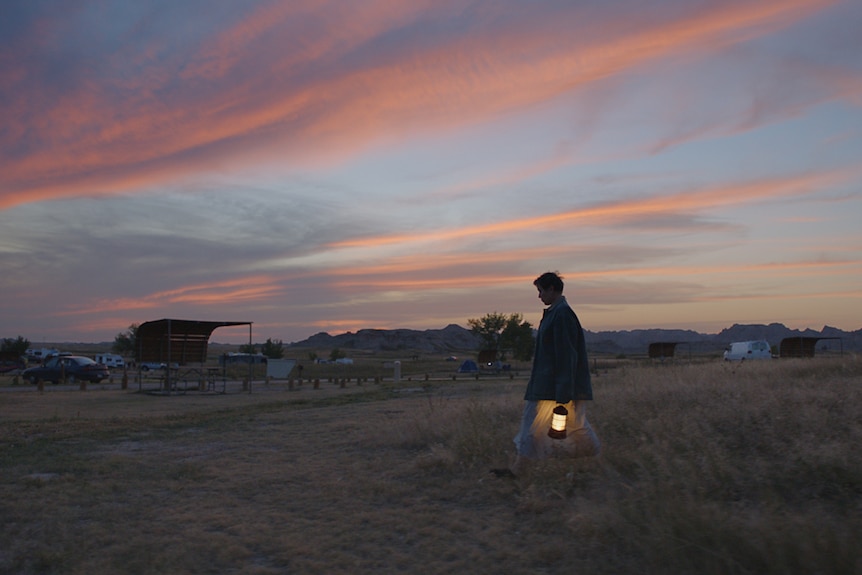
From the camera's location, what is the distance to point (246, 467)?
8.39 meters

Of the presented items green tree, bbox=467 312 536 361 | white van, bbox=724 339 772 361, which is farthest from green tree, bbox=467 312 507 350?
white van, bbox=724 339 772 361

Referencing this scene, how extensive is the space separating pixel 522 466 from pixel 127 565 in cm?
346

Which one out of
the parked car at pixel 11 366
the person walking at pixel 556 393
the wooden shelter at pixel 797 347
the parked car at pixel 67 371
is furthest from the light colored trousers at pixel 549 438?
the parked car at pixel 11 366

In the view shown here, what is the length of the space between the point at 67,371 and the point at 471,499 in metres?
33.6

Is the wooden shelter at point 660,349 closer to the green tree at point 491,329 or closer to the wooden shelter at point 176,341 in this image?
the green tree at point 491,329

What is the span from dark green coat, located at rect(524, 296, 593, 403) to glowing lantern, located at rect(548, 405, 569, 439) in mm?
117

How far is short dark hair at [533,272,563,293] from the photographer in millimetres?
6672

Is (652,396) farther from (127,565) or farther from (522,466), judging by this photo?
(127,565)

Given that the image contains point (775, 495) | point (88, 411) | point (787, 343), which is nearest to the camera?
point (775, 495)

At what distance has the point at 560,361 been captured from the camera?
20.9 ft

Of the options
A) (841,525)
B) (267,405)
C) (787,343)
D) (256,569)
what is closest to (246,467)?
(256,569)

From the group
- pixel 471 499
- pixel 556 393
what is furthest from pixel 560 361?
pixel 471 499

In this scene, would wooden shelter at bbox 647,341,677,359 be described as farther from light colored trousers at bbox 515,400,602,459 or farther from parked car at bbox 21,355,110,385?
light colored trousers at bbox 515,400,602,459

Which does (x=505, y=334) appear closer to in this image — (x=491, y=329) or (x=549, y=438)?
(x=491, y=329)
